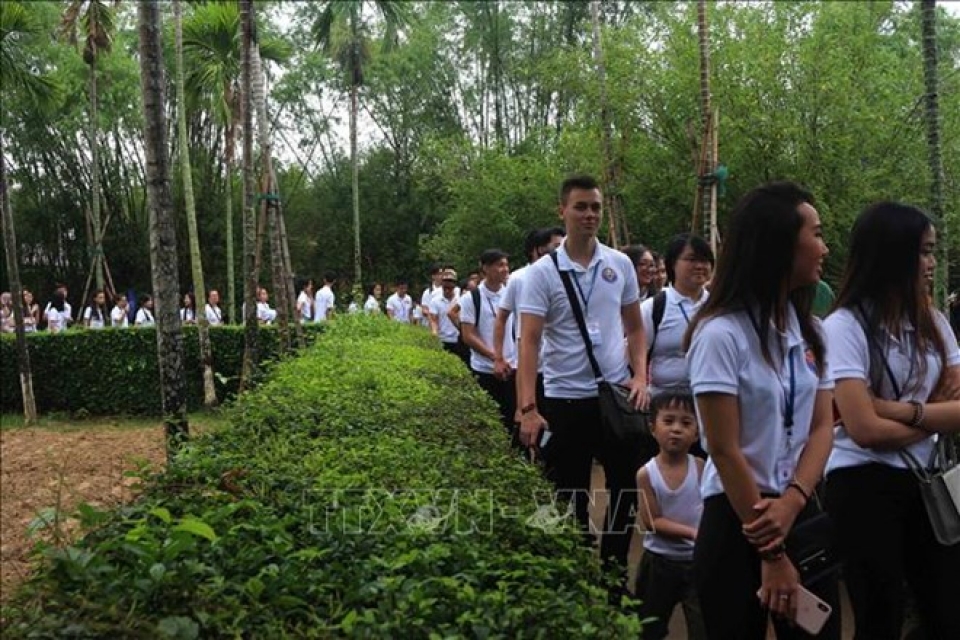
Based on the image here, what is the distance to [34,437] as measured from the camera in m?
14.7

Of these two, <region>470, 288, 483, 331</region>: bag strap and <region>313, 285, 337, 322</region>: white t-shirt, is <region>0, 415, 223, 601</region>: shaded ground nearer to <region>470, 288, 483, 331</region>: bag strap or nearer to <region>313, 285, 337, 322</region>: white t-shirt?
<region>470, 288, 483, 331</region>: bag strap

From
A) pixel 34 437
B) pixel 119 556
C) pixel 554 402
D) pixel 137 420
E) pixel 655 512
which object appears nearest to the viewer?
pixel 119 556

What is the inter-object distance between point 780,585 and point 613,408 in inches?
72.8

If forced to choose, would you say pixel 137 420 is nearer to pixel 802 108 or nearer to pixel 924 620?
pixel 802 108

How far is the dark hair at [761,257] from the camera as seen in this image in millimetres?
2561

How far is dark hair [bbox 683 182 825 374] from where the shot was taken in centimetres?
256

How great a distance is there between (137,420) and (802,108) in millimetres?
12127

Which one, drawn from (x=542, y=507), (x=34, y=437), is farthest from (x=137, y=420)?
(x=542, y=507)

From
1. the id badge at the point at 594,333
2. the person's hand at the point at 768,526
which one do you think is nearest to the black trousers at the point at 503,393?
the id badge at the point at 594,333

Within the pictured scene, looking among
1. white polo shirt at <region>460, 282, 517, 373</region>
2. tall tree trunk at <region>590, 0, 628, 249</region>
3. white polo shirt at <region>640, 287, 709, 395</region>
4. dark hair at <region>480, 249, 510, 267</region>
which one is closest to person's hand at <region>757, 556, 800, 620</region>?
white polo shirt at <region>640, 287, 709, 395</region>

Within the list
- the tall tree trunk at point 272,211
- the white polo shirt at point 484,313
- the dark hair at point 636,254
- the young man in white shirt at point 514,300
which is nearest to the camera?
the young man in white shirt at point 514,300

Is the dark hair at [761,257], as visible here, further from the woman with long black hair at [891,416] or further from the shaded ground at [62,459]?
the shaded ground at [62,459]

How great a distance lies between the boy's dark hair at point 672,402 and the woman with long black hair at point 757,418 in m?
1.49

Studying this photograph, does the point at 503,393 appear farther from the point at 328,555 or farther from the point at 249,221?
the point at 249,221
